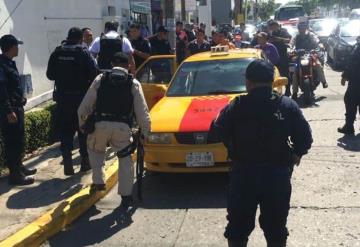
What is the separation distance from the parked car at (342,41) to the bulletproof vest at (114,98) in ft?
44.5

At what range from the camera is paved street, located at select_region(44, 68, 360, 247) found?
191 inches

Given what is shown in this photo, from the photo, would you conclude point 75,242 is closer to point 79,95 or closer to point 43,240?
point 43,240

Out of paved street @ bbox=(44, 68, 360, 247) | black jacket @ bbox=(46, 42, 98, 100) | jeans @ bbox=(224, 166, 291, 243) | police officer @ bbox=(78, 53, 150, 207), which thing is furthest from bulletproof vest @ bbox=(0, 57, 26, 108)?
jeans @ bbox=(224, 166, 291, 243)

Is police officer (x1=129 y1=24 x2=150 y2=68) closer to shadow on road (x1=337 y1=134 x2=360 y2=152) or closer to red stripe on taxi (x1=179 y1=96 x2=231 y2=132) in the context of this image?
red stripe on taxi (x1=179 y1=96 x2=231 y2=132)

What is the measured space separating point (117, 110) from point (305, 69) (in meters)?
7.56

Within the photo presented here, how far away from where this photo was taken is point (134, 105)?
17.9 feet

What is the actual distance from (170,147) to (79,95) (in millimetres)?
1431

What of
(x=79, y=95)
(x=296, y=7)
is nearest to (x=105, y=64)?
(x=79, y=95)

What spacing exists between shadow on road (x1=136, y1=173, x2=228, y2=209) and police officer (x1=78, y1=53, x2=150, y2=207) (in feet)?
1.94

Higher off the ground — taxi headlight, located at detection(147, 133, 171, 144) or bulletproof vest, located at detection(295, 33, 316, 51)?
bulletproof vest, located at detection(295, 33, 316, 51)

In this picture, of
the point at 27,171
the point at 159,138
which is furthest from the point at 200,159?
the point at 27,171

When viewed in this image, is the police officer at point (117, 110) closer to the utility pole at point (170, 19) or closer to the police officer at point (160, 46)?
the police officer at point (160, 46)

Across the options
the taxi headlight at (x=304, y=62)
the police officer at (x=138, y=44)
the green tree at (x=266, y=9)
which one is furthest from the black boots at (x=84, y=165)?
the green tree at (x=266, y=9)

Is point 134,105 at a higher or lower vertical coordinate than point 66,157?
higher
